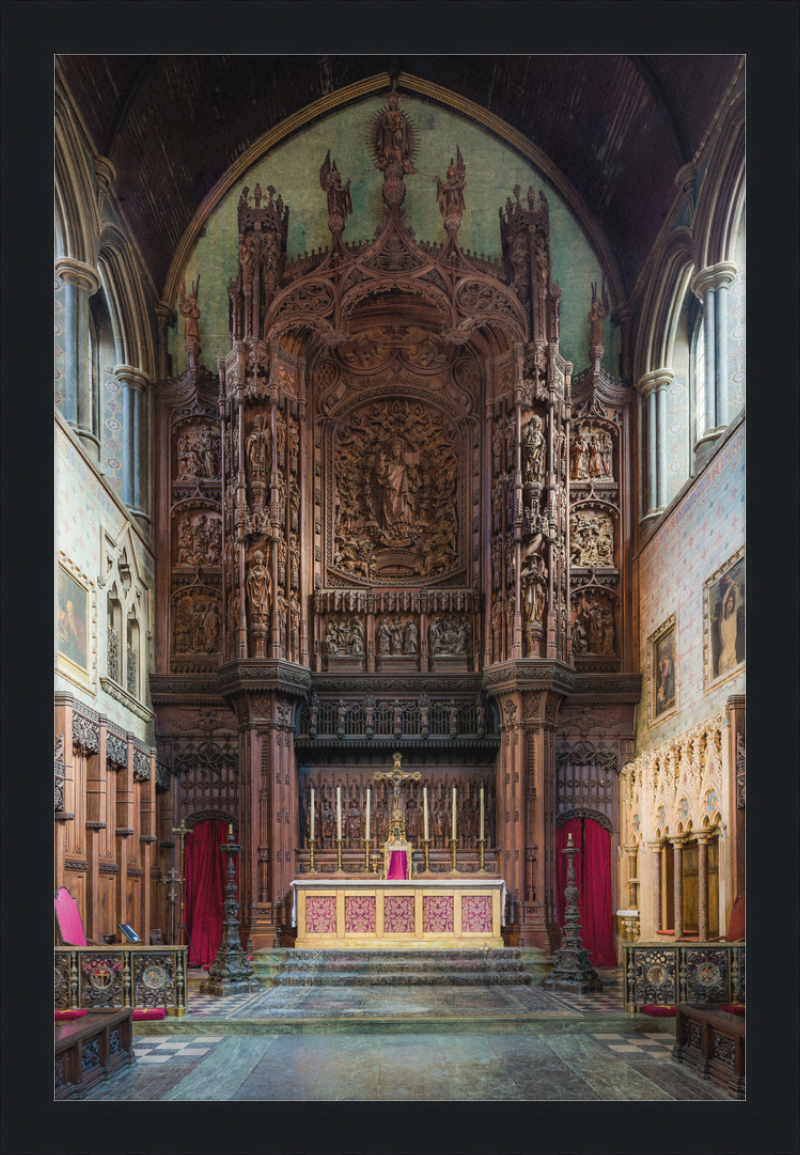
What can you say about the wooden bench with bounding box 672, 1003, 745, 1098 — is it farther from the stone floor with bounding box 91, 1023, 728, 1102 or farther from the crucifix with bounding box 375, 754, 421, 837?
the crucifix with bounding box 375, 754, 421, 837

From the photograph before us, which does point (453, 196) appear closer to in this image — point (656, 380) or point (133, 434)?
point (656, 380)

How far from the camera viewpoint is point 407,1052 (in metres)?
12.5

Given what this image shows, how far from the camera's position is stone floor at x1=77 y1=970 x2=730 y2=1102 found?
10.5 meters

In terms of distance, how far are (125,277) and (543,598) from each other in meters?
10.5

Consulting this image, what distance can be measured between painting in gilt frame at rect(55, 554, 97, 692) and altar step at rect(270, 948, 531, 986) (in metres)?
5.78

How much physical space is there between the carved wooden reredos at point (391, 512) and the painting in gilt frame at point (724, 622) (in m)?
4.18

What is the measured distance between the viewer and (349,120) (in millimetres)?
25609

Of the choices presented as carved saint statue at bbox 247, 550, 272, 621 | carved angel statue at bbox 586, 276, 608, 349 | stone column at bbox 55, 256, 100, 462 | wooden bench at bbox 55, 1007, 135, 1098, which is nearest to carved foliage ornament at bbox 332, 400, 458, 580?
carved saint statue at bbox 247, 550, 272, 621

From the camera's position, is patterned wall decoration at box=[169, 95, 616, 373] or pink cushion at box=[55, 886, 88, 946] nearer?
pink cushion at box=[55, 886, 88, 946]

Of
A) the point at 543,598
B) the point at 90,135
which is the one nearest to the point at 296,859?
the point at 543,598

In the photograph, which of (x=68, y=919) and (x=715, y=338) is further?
(x=715, y=338)

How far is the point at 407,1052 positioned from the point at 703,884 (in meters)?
6.43

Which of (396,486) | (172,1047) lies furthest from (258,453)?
(172,1047)

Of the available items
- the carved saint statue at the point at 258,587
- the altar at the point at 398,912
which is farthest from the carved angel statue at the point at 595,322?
the altar at the point at 398,912
